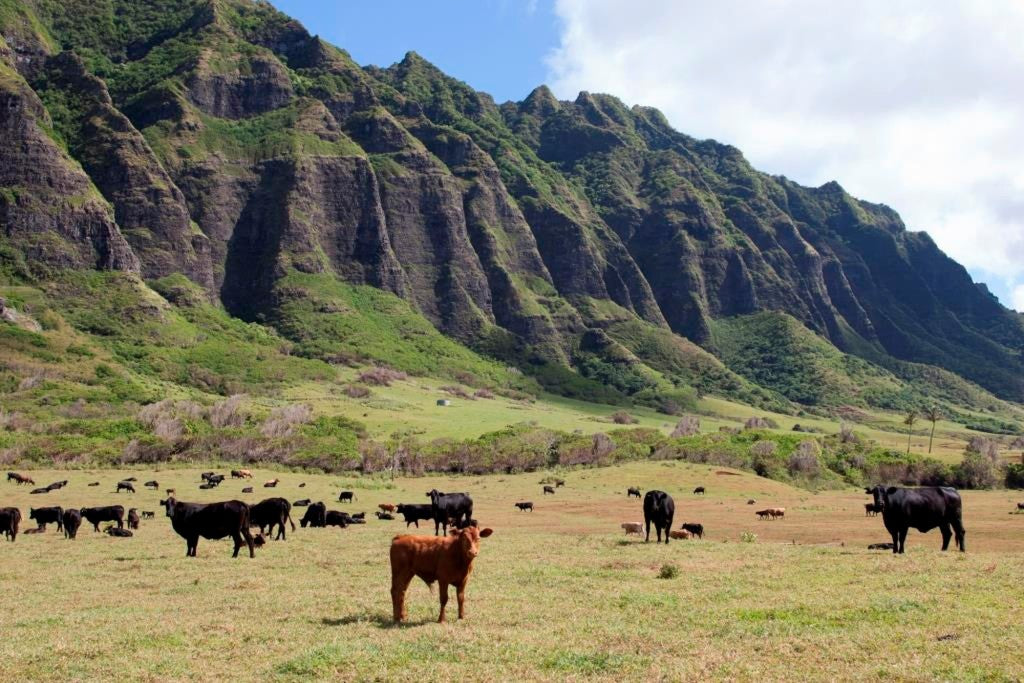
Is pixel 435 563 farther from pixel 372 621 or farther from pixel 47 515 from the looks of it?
pixel 47 515

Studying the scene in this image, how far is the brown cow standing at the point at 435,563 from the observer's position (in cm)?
1892

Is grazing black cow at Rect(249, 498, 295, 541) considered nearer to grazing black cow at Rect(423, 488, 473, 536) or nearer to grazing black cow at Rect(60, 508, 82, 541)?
grazing black cow at Rect(423, 488, 473, 536)

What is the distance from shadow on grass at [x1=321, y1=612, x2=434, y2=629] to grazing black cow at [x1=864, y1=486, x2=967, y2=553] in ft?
61.7

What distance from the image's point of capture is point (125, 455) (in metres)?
98.1

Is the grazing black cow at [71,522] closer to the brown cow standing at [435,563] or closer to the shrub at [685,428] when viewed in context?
the brown cow standing at [435,563]

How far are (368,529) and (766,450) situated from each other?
73.6m

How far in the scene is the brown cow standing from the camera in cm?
Answer: 1892

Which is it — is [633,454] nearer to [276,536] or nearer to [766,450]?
[766,450]

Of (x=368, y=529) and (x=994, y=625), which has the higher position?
(x=994, y=625)

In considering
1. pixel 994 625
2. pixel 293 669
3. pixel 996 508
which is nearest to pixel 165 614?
pixel 293 669

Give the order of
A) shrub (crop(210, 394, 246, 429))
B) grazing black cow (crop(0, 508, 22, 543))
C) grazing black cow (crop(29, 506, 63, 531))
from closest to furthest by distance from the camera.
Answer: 1. grazing black cow (crop(0, 508, 22, 543))
2. grazing black cow (crop(29, 506, 63, 531))
3. shrub (crop(210, 394, 246, 429))

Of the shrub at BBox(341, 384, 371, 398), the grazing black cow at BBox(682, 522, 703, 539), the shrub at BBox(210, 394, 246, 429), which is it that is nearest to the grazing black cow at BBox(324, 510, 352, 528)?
the grazing black cow at BBox(682, 522, 703, 539)

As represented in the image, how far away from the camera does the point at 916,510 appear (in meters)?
29.5

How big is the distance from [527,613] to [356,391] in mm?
168519
